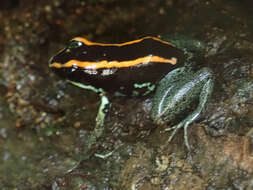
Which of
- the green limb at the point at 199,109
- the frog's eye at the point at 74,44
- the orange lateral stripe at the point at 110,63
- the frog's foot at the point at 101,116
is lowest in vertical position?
the frog's foot at the point at 101,116

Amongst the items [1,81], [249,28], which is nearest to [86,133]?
[1,81]

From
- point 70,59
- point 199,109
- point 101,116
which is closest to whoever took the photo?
point 199,109

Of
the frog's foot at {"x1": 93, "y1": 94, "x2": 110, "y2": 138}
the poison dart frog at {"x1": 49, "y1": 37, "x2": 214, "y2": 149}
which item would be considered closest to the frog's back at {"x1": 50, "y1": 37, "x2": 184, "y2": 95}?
the poison dart frog at {"x1": 49, "y1": 37, "x2": 214, "y2": 149}

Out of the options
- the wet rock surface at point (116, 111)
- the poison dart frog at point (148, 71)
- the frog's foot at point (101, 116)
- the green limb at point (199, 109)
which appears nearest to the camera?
the wet rock surface at point (116, 111)

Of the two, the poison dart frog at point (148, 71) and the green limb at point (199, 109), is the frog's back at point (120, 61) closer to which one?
the poison dart frog at point (148, 71)

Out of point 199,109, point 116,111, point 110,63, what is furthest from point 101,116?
point 199,109

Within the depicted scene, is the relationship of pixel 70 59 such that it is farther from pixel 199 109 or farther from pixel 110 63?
pixel 199 109

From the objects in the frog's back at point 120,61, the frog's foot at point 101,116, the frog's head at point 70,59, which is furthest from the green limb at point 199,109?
the frog's head at point 70,59

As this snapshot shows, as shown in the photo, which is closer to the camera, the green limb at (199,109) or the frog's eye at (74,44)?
the green limb at (199,109)

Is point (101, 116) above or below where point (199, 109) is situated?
below
